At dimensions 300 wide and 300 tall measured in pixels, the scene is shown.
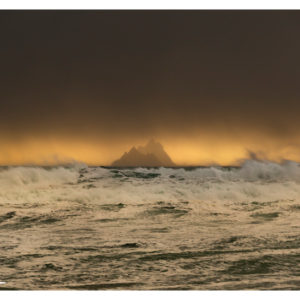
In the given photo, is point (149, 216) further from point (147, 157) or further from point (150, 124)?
point (150, 124)

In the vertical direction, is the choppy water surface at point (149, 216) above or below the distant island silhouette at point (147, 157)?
below

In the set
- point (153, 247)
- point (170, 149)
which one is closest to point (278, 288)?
point (153, 247)

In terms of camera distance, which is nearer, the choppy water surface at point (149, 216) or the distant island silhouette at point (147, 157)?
the choppy water surface at point (149, 216)
